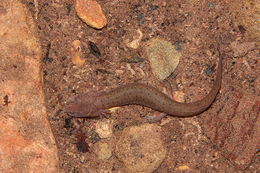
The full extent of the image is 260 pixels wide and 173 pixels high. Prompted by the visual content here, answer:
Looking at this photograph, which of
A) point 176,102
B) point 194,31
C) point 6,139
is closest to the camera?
point 6,139

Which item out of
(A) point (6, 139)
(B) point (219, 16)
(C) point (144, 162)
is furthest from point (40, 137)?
(B) point (219, 16)

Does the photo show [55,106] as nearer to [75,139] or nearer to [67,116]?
[67,116]

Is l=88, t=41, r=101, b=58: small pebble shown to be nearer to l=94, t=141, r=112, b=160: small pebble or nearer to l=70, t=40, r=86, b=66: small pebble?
l=70, t=40, r=86, b=66: small pebble

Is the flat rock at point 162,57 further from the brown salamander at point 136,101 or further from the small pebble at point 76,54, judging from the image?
the small pebble at point 76,54

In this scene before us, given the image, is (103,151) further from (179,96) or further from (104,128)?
(179,96)

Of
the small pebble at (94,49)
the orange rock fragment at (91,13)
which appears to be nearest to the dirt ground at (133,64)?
the small pebble at (94,49)

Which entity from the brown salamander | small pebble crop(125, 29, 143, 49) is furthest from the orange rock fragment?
the brown salamander
